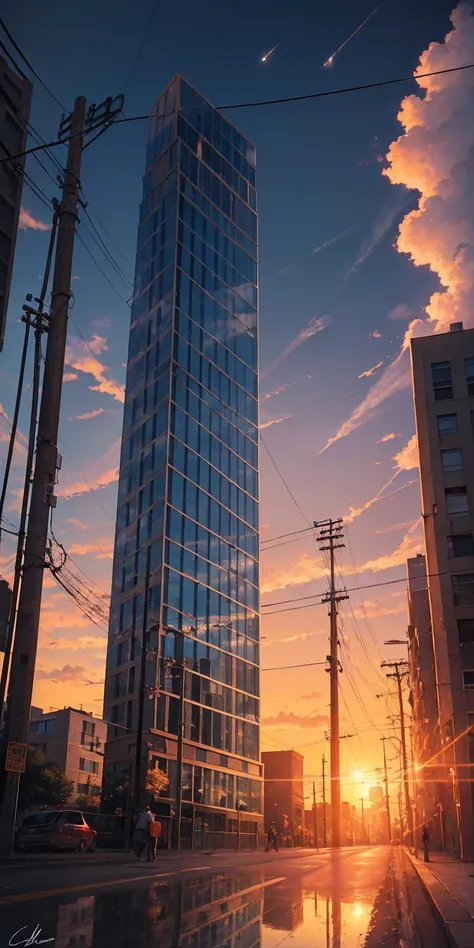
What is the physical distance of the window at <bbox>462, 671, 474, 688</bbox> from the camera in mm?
37500

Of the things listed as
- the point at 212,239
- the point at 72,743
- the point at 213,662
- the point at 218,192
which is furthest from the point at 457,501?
the point at 72,743

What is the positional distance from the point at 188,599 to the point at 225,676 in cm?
859

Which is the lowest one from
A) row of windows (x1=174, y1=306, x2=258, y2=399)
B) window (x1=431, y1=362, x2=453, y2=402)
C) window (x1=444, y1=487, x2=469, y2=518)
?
window (x1=444, y1=487, x2=469, y2=518)

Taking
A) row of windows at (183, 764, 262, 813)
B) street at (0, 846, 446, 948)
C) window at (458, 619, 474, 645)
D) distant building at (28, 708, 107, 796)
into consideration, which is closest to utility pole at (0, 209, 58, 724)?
street at (0, 846, 446, 948)

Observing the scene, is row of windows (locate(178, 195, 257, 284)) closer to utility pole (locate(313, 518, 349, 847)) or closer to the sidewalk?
utility pole (locate(313, 518, 349, 847))

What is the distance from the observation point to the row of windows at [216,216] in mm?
68125

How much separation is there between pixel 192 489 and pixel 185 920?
168ft

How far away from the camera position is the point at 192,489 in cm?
5903

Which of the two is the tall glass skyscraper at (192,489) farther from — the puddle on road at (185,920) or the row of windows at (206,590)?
the puddle on road at (185,920)

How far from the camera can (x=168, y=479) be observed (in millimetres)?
55625

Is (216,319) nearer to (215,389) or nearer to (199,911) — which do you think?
(215,389)

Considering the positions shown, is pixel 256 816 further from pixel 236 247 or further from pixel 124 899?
pixel 124 899

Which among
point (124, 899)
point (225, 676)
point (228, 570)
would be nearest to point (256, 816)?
point (225, 676)

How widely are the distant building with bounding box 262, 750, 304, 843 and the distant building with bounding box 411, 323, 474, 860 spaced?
80295 millimetres
